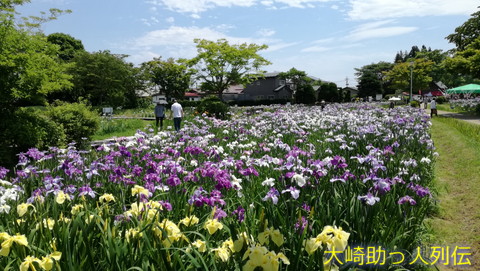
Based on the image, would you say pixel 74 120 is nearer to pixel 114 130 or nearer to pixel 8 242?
pixel 114 130

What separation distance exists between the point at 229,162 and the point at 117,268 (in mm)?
2159

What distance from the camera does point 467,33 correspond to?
103 feet

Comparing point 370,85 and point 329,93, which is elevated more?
point 370,85

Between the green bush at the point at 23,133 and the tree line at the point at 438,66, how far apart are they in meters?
24.9

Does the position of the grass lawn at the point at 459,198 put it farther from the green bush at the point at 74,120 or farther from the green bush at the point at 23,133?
the green bush at the point at 74,120

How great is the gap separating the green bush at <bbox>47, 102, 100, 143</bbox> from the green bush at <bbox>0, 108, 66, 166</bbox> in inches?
26.6

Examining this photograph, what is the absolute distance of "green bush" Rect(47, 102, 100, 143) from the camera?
10312 millimetres

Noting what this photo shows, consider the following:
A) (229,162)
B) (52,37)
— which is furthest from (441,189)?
(52,37)

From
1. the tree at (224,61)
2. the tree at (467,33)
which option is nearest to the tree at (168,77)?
the tree at (224,61)

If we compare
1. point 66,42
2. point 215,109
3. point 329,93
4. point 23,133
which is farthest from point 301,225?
point 66,42

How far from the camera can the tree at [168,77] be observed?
169 feet

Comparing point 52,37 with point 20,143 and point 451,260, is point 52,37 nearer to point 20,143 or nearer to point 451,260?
point 20,143

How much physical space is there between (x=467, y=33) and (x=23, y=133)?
36007 mm

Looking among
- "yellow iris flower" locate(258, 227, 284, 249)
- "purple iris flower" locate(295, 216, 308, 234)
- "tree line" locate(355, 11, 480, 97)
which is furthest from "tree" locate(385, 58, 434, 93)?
"yellow iris flower" locate(258, 227, 284, 249)
